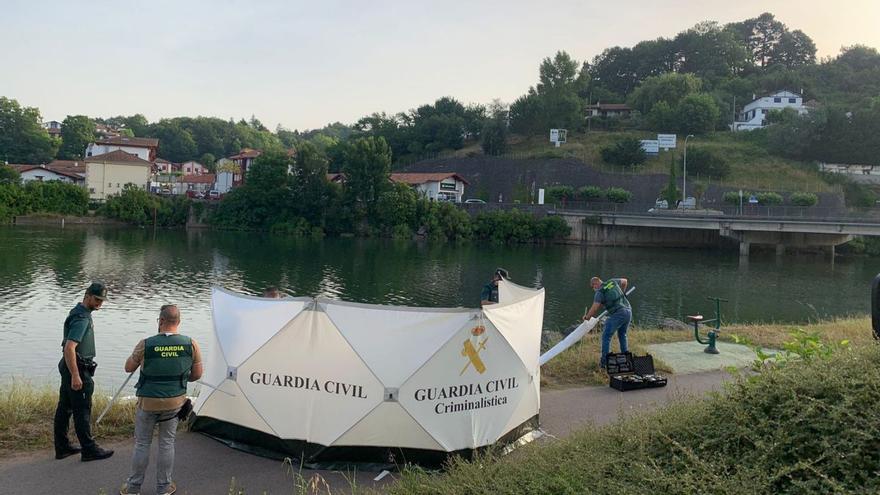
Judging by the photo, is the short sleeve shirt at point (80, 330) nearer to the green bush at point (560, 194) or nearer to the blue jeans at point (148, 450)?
the blue jeans at point (148, 450)

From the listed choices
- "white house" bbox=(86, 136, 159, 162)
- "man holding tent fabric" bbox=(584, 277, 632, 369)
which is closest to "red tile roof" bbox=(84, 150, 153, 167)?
"white house" bbox=(86, 136, 159, 162)

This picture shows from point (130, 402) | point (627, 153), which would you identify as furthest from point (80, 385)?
point (627, 153)

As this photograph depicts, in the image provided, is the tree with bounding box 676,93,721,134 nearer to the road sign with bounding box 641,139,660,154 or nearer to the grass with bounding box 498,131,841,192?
the grass with bounding box 498,131,841,192

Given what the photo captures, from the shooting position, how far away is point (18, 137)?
113875 mm

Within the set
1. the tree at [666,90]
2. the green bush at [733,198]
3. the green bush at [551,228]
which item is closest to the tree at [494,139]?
the green bush at [551,228]

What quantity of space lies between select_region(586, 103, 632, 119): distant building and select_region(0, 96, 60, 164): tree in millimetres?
98280

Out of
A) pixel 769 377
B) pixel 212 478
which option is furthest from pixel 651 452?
pixel 212 478

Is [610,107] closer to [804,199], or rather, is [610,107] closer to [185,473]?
[804,199]

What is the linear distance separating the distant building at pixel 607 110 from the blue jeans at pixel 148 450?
121 metres

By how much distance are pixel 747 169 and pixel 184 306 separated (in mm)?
79652

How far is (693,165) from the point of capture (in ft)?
284

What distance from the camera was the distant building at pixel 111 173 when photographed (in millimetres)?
90625

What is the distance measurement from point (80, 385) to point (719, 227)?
64.2m

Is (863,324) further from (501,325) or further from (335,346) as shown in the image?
(335,346)
